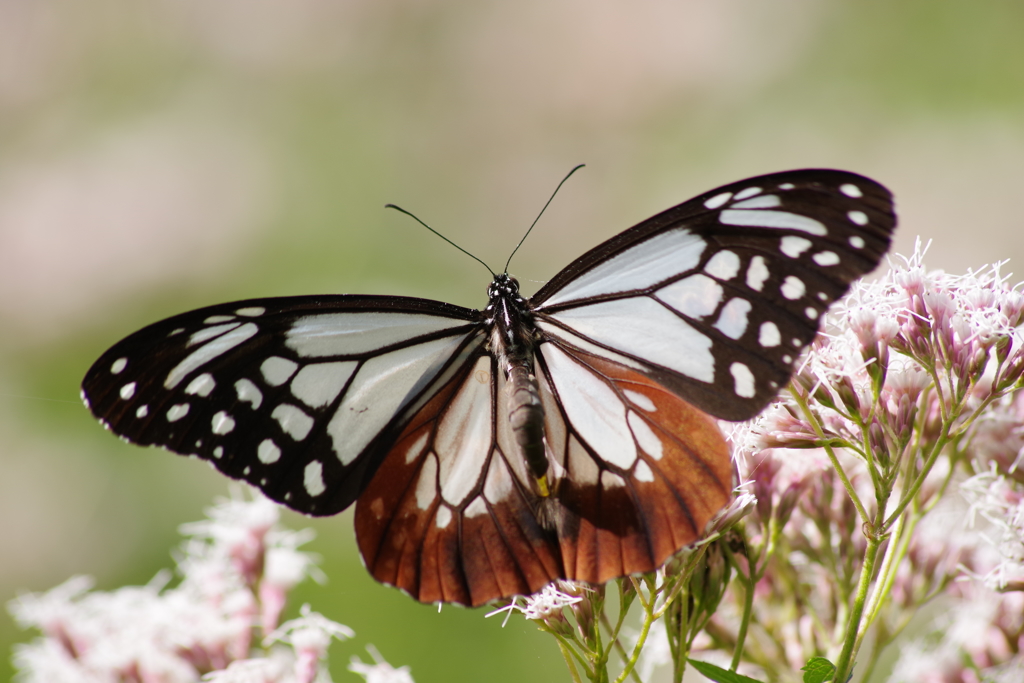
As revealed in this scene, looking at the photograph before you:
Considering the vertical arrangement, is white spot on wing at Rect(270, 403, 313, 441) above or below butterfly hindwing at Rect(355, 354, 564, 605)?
above

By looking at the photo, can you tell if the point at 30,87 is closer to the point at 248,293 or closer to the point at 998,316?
the point at 248,293

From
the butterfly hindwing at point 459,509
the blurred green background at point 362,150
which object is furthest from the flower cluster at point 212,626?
the blurred green background at point 362,150

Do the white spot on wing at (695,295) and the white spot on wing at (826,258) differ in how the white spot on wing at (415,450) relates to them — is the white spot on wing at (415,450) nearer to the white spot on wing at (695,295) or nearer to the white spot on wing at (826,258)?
the white spot on wing at (695,295)

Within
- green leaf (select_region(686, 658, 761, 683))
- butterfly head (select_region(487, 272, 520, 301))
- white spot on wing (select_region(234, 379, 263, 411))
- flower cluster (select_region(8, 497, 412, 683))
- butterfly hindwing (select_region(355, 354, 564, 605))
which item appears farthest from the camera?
flower cluster (select_region(8, 497, 412, 683))

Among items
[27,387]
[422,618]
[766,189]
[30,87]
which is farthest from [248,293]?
[766,189]

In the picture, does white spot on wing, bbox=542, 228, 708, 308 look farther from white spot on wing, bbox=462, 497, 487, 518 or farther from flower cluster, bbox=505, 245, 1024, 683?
white spot on wing, bbox=462, 497, 487, 518

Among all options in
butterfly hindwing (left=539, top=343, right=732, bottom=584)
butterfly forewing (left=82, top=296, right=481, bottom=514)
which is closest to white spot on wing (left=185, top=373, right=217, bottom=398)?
butterfly forewing (left=82, top=296, right=481, bottom=514)

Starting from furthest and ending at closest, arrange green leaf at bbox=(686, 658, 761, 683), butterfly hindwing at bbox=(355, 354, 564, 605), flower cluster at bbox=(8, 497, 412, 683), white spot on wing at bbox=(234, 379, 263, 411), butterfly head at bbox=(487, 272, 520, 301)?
flower cluster at bbox=(8, 497, 412, 683) → butterfly head at bbox=(487, 272, 520, 301) → white spot on wing at bbox=(234, 379, 263, 411) → butterfly hindwing at bbox=(355, 354, 564, 605) → green leaf at bbox=(686, 658, 761, 683)
